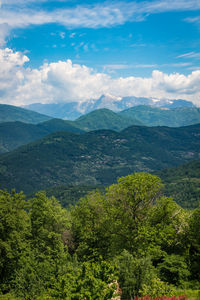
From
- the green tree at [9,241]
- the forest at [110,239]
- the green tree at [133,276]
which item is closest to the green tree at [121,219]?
the forest at [110,239]

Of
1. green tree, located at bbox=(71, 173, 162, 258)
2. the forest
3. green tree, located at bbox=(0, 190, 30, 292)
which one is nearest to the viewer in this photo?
the forest

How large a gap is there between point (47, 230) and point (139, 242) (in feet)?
65.2

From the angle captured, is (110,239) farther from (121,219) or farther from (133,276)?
(133,276)

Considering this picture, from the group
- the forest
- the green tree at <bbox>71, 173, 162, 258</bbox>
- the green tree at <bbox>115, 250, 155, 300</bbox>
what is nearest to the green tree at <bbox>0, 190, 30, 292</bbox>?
the forest

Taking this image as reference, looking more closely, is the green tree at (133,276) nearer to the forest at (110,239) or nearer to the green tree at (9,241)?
the forest at (110,239)

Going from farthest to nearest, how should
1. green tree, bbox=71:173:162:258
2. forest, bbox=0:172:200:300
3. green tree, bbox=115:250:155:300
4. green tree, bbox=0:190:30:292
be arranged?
green tree, bbox=71:173:162:258
green tree, bbox=0:190:30:292
forest, bbox=0:172:200:300
green tree, bbox=115:250:155:300

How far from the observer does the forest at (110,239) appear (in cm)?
2967

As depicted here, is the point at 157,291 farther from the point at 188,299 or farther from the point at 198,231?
the point at 198,231

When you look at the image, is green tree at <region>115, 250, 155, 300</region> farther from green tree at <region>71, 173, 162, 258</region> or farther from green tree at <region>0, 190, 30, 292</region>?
green tree at <region>0, 190, 30, 292</region>

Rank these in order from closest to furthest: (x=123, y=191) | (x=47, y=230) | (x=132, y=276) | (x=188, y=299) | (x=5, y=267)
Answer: (x=188, y=299) < (x=132, y=276) < (x=5, y=267) < (x=123, y=191) < (x=47, y=230)

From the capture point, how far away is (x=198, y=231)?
4012 centimetres

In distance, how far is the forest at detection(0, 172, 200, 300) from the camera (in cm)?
2967

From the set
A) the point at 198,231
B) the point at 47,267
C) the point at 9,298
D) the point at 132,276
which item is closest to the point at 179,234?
the point at 198,231

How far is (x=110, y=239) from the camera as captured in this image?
46938 millimetres
